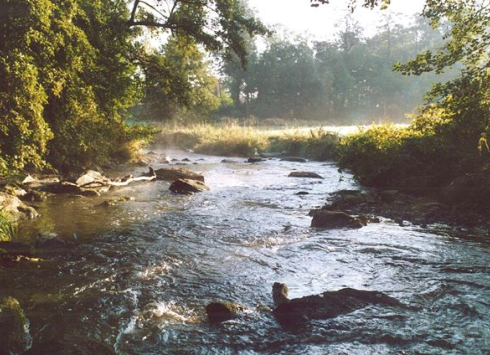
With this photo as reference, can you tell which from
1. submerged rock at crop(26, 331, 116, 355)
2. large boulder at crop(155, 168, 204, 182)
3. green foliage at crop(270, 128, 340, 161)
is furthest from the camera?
green foliage at crop(270, 128, 340, 161)

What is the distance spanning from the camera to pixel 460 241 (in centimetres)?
632

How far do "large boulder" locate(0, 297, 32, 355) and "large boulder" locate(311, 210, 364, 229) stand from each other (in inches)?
204

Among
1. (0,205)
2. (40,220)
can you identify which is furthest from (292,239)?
(0,205)

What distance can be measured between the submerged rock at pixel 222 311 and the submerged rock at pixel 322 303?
0.41 m

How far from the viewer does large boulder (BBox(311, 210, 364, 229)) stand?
7.32 meters

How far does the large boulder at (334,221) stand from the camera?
7316mm

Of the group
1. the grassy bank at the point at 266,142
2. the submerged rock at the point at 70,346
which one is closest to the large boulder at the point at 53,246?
the submerged rock at the point at 70,346

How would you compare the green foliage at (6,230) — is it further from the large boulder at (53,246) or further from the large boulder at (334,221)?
the large boulder at (334,221)

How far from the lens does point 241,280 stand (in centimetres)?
485

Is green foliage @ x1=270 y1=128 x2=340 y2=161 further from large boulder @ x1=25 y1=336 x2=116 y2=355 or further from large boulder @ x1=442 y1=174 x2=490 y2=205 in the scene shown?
large boulder @ x1=25 y1=336 x2=116 y2=355

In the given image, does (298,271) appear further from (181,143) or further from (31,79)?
(181,143)

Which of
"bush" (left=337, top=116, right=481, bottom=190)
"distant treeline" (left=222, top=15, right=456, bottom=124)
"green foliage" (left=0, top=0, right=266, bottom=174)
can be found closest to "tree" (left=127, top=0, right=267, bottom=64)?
"green foliage" (left=0, top=0, right=266, bottom=174)

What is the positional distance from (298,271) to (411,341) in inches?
75.9

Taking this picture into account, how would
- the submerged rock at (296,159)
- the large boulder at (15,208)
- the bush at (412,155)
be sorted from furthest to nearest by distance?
the submerged rock at (296,159) → the bush at (412,155) → the large boulder at (15,208)
